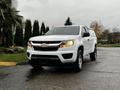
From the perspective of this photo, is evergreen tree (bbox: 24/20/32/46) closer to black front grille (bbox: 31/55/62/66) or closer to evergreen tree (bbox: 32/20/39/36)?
evergreen tree (bbox: 32/20/39/36)

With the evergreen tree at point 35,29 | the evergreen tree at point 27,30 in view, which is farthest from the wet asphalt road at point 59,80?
the evergreen tree at point 35,29

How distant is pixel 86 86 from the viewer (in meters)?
8.19

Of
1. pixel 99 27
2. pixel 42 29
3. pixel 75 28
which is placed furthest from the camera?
pixel 99 27

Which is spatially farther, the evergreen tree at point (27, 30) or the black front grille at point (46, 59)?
the evergreen tree at point (27, 30)

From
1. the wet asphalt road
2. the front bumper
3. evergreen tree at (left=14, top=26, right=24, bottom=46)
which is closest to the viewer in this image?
the wet asphalt road

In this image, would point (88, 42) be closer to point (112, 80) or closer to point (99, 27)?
point (112, 80)

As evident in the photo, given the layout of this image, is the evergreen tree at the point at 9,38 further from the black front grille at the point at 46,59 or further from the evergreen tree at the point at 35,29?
the black front grille at the point at 46,59

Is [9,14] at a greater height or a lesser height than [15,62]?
greater

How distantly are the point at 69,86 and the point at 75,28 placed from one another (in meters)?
4.45

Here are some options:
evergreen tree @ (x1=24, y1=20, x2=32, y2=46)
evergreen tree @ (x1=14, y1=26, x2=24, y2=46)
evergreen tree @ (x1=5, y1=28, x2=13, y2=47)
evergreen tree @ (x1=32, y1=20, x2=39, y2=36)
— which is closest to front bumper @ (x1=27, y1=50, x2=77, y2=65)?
evergreen tree @ (x1=5, y1=28, x2=13, y2=47)

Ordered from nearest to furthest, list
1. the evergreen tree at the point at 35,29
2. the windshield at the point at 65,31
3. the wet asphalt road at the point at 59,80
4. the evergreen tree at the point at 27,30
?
the wet asphalt road at the point at 59,80
the windshield at the point at 65,31
the evergreen tree at the point at 27,30
the evergreen tree at the point at 35,29

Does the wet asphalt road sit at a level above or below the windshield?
below

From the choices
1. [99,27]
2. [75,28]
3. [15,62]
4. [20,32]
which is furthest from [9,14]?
[99,27]

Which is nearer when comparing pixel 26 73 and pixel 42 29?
pixel 26 73
